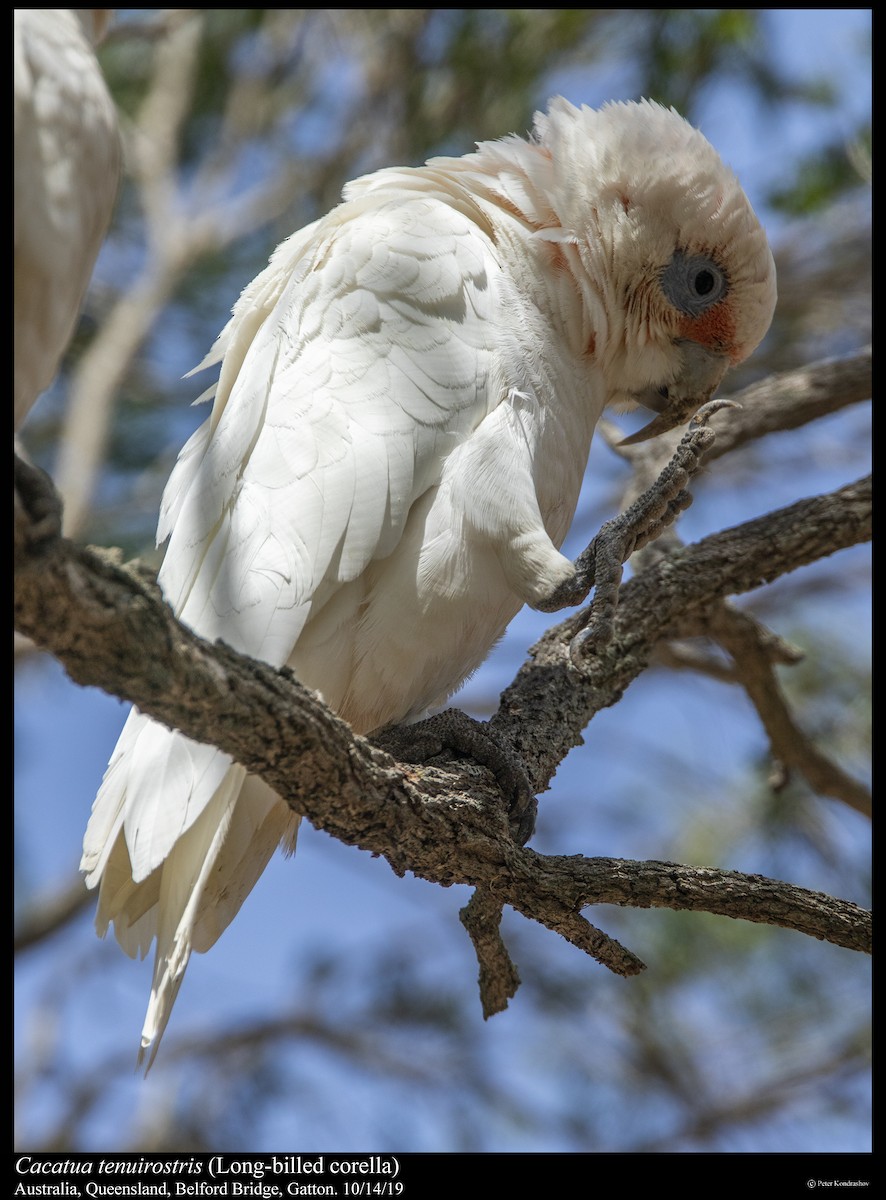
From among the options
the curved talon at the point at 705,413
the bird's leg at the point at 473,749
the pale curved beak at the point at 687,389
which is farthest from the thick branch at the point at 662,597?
the curved talon at the point at 705,413

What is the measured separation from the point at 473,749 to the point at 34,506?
1.14 meters

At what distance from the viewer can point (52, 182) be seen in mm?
1444

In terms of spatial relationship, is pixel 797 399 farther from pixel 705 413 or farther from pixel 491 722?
pixel 491 722

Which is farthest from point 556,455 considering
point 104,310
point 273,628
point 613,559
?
point 104,310

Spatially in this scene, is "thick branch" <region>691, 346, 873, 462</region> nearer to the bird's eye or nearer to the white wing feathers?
the bird's eye

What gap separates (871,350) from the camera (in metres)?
3.11

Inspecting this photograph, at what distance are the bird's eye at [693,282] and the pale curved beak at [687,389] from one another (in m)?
0.10

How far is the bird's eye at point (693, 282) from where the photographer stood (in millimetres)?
2492

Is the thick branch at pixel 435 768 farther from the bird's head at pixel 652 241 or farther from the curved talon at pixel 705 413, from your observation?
the curved talon at pixel 705 413

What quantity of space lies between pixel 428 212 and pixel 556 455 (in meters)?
0.59

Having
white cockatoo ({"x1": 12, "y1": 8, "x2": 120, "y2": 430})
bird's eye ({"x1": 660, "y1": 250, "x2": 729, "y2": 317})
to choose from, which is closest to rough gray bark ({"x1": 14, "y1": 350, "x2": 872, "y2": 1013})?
white cockatoo ({"x1": 12, "y1": 8, "x2": 120, "y2": 430})

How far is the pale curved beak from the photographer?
2.60m

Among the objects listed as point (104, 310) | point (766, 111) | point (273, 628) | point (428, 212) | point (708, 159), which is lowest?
point (273, 628)

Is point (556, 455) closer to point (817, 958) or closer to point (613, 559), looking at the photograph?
point (613, 559)
